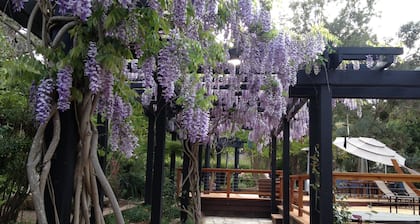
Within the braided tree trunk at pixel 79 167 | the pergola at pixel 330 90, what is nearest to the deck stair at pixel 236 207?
the pergola at pixel 330 90

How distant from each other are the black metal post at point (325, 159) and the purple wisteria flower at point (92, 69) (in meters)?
2.70

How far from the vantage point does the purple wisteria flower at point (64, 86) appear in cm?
200

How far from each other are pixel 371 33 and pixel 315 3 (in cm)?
219

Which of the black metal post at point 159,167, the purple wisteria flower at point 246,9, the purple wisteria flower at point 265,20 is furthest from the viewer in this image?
the black metal post at point 159,167

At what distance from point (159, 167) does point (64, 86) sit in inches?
119

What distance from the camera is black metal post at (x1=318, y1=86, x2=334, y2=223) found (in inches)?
157

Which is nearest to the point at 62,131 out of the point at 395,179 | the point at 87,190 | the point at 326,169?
the point at 87,190

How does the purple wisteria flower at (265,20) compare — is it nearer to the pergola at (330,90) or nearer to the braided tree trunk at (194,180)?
the pergola at (330,90)

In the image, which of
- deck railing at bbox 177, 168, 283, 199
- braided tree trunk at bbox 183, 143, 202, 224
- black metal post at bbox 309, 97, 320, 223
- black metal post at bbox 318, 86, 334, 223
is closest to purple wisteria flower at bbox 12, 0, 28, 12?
black metal post at bbox 318, 86, 334, 223

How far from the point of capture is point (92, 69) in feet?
6.74

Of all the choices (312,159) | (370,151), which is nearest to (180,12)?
(312,159)

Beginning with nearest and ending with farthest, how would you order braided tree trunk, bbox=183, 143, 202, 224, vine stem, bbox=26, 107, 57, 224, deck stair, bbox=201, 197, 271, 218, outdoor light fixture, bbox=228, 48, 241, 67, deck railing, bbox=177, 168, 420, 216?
vine stem, bbox=26, 107, 57, 224 → outdoor light fixture, bbox=228, 48, 241, 67 → deck railing, bbox=177, 168, 420, 216 → braided tree trunk, bbox=183, 143, 202, 224 → deck stair, bbox=201, 197, 271, 218

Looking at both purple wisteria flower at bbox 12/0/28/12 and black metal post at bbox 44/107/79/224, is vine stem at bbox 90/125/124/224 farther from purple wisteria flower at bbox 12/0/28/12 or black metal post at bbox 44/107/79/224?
purple wisteria flower at bbox 12/0/28/12

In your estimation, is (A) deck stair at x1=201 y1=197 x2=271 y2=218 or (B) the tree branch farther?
(A) deck stair at x1=201 y1=197 x2=271 y2=218
